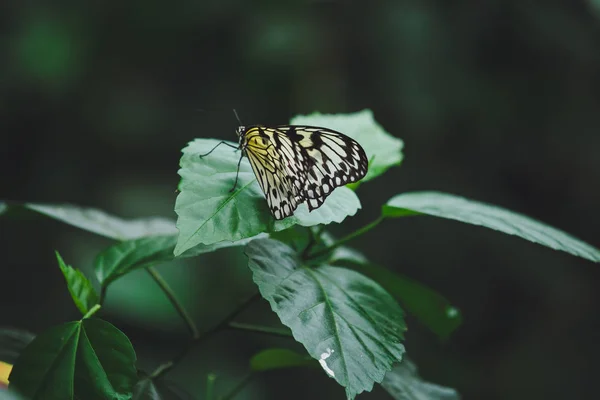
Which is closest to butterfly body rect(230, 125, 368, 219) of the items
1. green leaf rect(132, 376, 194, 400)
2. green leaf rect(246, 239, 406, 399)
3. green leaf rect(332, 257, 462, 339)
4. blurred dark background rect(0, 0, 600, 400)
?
green leaf rect(246, 239, 406, 399)

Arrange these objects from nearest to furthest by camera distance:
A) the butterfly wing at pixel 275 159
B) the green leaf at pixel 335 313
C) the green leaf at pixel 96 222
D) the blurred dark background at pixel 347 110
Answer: the green leaf at pixel 335 313, the butterfly wing at pixel 275 159, the green leaf at pixel 96 222, the blurred dark background at pixel 347 110

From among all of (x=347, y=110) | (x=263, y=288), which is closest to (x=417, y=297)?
(x=263, y=288)

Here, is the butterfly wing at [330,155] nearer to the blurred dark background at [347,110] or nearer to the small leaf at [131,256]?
Answer: the small leaf at [131,256]

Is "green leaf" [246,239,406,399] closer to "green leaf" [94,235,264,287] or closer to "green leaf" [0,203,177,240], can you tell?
"green leaf" [94,235,264,287]

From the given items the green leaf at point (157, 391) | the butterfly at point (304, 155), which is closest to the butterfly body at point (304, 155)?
the butterfly at point (304, 155)

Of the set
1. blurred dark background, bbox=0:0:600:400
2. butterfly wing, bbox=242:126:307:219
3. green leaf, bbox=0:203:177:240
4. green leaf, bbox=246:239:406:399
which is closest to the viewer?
green leaf, bbox=246:239:406:399
